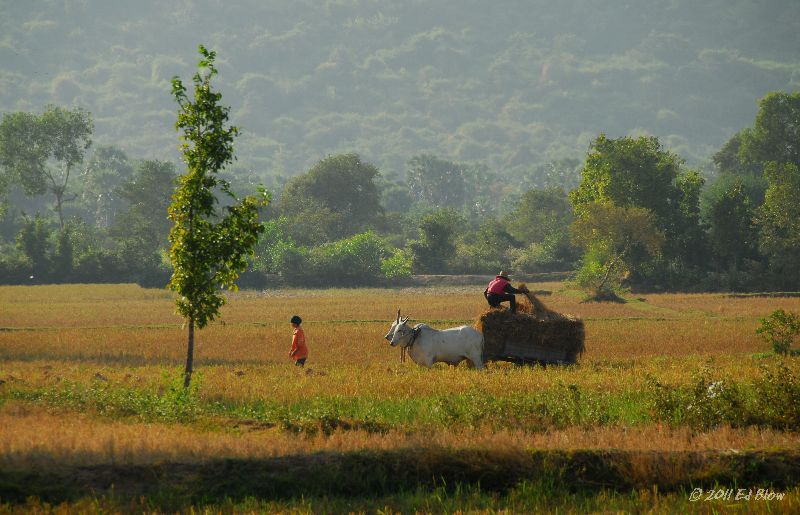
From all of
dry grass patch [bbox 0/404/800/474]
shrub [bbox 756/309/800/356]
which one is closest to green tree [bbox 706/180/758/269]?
shrub [bbox 756/309/800/356]

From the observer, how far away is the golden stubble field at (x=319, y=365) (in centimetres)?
1184

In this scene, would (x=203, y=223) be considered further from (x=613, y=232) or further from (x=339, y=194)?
(x=339, y=194)

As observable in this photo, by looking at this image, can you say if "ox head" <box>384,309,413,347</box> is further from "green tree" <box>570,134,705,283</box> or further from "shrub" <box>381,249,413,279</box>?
"shrub" <box>381,249,413,279</box>

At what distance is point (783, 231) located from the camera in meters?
56.6

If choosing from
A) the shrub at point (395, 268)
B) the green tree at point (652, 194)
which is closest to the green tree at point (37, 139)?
the shrub at point (395, 268)

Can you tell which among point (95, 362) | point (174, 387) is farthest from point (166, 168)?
point (174, 387)

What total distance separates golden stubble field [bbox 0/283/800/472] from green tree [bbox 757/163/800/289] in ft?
28.2

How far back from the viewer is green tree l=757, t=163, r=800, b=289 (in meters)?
54.6

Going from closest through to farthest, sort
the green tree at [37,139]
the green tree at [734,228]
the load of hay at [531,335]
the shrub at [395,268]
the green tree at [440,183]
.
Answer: the load of hay at [531,335] → the green tree at [734,228] → the shrub at [395,268] → the green tree at [37,139] → the green tree at [440,183]

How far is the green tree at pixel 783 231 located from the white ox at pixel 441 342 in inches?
1573

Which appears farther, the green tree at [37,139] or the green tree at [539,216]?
the green tree at [539,216]

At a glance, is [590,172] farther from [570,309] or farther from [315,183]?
[315,183]

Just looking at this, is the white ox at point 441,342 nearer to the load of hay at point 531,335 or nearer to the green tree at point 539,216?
the load of hay at point 531,335

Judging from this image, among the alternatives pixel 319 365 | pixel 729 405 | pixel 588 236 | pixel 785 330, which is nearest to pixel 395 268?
pixel 588 236
